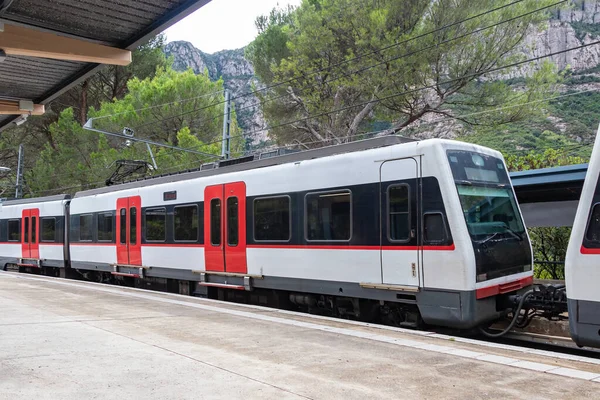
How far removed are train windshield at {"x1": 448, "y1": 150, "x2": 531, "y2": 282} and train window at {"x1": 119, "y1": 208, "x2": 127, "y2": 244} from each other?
34.9 ft

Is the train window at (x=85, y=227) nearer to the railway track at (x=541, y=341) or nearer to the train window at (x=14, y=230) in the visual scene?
the train window at (x=14, y=230)

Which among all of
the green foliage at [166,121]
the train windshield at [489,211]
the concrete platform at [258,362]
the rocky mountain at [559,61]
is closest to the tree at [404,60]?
the green foliage at [166,121]

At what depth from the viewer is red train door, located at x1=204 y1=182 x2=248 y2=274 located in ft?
38.1

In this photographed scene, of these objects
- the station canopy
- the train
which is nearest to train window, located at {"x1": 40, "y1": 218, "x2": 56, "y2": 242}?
the train

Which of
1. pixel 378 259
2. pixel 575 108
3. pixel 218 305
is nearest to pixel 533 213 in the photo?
pixel 378 259

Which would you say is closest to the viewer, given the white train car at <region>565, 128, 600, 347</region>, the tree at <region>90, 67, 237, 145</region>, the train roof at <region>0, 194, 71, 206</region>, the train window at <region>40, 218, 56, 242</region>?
the white train car at <region>565, 128, 600, 347</region>

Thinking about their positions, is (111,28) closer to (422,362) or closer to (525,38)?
(422,362)

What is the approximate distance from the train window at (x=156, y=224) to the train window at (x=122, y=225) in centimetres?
129

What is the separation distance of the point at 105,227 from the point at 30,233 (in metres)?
7.20

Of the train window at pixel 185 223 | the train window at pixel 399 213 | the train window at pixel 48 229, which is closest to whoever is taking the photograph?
the train window at pixel 399 213

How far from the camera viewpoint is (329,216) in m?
9.76

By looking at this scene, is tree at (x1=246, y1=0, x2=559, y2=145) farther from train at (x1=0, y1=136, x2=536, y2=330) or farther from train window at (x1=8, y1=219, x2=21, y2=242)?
train window at (x1=8, y1=219, x2=21, y2=242)

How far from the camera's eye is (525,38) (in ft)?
72.0

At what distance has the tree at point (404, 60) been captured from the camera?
71.0ft
